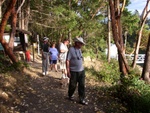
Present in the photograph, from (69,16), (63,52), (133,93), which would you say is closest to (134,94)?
(133,93)

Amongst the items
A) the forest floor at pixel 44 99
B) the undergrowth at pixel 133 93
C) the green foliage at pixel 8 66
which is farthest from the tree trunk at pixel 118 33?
the green foliage at pixel 8 66

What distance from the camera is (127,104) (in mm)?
6754

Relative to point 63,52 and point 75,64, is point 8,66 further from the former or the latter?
point 75,64

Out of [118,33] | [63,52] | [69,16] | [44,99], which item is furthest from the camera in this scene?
[69,16]

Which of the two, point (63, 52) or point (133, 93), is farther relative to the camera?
point (63, 52)

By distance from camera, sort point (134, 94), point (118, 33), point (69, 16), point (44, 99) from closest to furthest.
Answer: point (44, 99) → point (134, 94) → point (118, 33) → point (69, 16)

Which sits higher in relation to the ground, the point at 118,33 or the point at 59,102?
the point at 118,33

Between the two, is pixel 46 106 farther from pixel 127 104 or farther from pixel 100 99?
pixel 127 104

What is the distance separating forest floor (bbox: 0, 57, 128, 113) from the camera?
5.55 metres

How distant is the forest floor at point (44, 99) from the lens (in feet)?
18.2

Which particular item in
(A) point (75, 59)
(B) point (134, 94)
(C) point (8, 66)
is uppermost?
(A) point (75, 59)

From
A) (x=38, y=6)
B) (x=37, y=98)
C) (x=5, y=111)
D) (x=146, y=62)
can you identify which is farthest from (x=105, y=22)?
(x=5, y=111)

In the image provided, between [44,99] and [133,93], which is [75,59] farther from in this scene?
[133,93]

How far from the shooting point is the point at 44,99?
6.34 m
